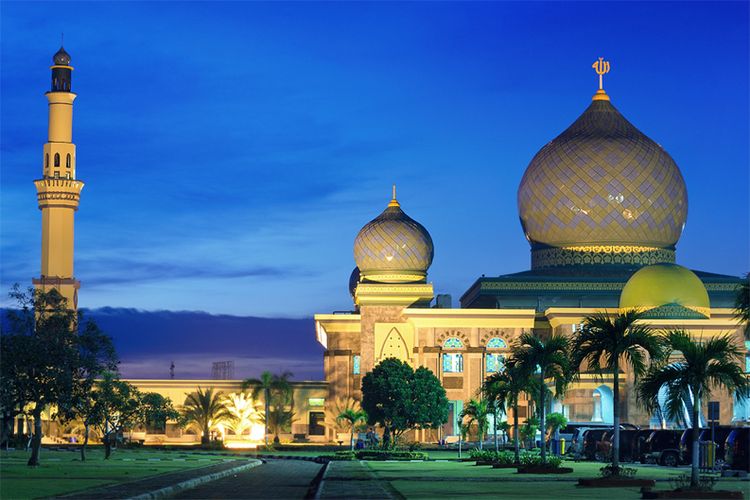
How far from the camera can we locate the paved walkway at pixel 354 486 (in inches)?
965

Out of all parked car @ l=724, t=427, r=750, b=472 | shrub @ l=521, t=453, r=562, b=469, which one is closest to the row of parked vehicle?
parked car @ l=724, t=427, r=750, b=472

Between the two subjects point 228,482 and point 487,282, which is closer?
point 228,482

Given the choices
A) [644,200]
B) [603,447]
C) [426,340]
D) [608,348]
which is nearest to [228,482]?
[608,348]

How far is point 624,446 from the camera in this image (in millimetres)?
50562

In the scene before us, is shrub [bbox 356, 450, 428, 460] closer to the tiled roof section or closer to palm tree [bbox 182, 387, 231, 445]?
palm tree [bbox 182, 387, 231, 445]

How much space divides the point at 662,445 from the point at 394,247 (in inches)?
1435

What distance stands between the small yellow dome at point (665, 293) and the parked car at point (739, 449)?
30.0 metres

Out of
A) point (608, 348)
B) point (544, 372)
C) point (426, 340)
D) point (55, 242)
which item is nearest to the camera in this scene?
point (608, 348)

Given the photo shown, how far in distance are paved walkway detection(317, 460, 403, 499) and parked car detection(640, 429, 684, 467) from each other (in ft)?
42.4

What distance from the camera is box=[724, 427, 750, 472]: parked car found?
37625 millimetres

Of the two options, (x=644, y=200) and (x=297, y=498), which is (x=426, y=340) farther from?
(x=297, y=498)

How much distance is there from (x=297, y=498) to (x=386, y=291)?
52395 millimetres

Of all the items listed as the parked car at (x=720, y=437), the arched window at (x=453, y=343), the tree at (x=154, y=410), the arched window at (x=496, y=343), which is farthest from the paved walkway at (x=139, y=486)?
the arched window at (x=496, y=343)

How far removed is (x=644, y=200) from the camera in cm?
7562
